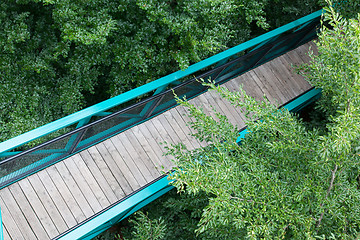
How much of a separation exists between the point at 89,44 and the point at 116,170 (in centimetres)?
209

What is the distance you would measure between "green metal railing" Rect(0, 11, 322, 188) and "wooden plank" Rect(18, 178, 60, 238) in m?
0.15

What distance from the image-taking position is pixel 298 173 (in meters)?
3.72

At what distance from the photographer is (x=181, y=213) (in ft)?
20.9

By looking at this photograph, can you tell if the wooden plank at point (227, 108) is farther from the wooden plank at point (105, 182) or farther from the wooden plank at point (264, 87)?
the wooden plank at point (105, 182)

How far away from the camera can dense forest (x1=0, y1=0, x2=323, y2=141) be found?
538cm

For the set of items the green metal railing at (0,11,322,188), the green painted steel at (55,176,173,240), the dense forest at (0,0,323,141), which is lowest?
the green painted steel at (55,176,173,240)

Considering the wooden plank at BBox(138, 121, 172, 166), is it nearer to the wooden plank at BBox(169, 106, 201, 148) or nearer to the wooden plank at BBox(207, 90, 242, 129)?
the wooden plank at BBox(169, 106, 201, 148)

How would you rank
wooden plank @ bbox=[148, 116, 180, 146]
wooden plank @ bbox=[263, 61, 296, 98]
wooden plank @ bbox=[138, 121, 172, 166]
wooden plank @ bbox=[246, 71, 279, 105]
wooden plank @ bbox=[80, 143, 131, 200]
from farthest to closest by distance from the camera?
wooden plank @ bbox=[263, 61, 296, 98]
wooden plank @ bbox=[246, 71, 279, 105]
wooden plank @ bbox=[148, 116, 180, 146]
wooden plank @ bbox=[138, 121, 172, 166]
wooden plank @ bbox=[80, 143, 131, 200]

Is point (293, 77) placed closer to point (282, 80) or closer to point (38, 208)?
point (282, 80)

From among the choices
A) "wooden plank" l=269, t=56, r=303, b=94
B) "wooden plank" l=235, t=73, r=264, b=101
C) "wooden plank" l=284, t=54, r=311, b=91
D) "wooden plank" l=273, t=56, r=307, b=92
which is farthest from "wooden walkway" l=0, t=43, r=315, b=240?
"wooden plank" l=284, t=54, r=311, b=91

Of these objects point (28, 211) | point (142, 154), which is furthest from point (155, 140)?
point (28, 211)

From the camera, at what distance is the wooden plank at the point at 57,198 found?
Result: 473 centimetres

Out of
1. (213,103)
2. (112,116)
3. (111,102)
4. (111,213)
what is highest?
(111,102)

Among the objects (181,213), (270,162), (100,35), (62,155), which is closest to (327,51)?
(270,162)
